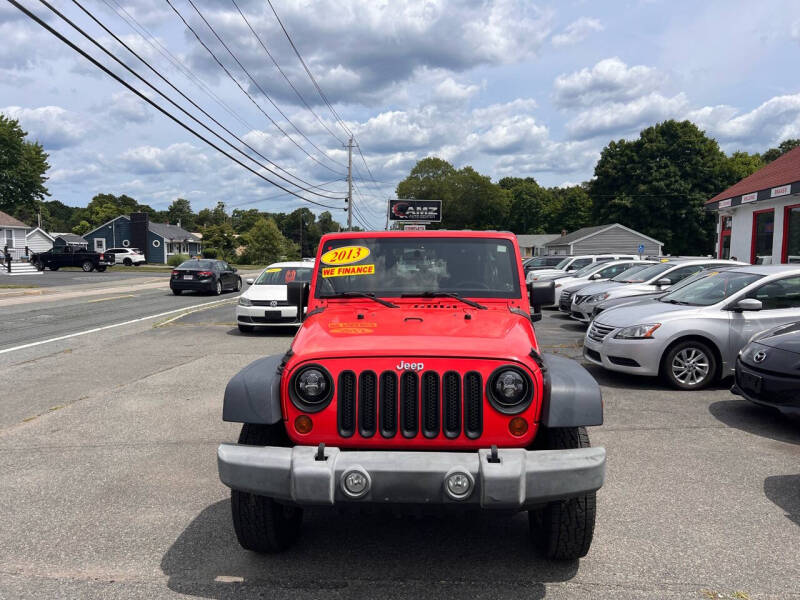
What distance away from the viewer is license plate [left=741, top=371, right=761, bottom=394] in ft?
19.9

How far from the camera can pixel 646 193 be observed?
5822 cm

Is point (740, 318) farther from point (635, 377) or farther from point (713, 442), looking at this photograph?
point (713, 442)

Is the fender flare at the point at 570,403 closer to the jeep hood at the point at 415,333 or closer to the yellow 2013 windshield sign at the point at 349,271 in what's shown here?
the jeep hood at the point at 415,333

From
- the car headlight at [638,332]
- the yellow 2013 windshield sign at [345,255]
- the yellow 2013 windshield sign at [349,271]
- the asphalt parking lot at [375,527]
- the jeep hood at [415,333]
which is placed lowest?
the asphalt parking lot at [375,527]

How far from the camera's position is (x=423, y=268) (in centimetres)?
454

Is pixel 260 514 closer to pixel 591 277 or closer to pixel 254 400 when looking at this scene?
pixel 254 400

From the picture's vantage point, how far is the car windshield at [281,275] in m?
14.6

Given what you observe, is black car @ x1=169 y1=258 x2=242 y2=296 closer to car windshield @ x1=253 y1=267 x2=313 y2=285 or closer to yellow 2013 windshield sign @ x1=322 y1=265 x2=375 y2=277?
car windshield @ x1=253 y1=267 x2=313 y2=285

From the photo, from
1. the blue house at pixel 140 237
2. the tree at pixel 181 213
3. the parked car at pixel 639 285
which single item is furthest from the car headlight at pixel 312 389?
the tree at pixel 181 213

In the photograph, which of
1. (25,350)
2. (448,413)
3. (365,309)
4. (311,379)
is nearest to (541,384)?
(448,413)

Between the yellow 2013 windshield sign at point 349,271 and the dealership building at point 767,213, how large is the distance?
58.8 feet

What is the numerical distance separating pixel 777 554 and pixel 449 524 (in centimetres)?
182

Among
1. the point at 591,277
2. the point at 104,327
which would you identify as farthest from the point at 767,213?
the point at 104,327

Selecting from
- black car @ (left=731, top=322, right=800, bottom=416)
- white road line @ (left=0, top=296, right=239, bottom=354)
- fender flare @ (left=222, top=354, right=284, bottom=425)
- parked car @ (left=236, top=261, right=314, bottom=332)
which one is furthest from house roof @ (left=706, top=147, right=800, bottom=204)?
fender flare @ (left=222, top=354, right=284, bottom=425)
